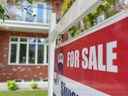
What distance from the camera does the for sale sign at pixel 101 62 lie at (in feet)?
2.93

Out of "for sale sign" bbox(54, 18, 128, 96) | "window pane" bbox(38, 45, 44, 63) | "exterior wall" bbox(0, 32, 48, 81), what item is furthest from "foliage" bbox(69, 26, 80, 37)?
"window pane" bbox(38, 45, 44, 63)

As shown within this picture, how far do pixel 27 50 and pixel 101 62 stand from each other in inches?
735

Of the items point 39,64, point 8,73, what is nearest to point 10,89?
point 8,73

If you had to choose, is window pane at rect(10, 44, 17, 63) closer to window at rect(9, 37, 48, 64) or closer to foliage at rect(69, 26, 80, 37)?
window at rect(9, 37, 48, 64)

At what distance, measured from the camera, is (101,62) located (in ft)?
3.40

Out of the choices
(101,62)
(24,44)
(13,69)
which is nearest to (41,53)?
(24,44)

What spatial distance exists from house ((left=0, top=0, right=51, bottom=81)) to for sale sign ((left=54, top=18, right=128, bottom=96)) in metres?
16.7

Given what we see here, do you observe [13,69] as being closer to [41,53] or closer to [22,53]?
[22,53]

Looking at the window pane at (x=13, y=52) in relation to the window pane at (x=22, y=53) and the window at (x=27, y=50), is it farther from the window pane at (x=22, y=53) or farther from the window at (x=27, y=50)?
the window pane at (x=22, y=53)

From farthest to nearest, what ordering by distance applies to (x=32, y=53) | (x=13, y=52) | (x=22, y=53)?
(x=32, y=53)
(x=22, y=53)
(x=13, y=52)

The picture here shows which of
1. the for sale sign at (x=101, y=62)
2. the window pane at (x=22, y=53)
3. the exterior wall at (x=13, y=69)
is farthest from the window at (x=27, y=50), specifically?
the for sale sign at (x=101, y=62)

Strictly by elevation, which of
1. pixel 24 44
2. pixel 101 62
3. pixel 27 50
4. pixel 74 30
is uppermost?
pixel 24 44

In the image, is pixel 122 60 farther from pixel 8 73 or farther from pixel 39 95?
pixel 8 73

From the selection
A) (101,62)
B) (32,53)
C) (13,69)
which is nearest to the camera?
(101,62)
